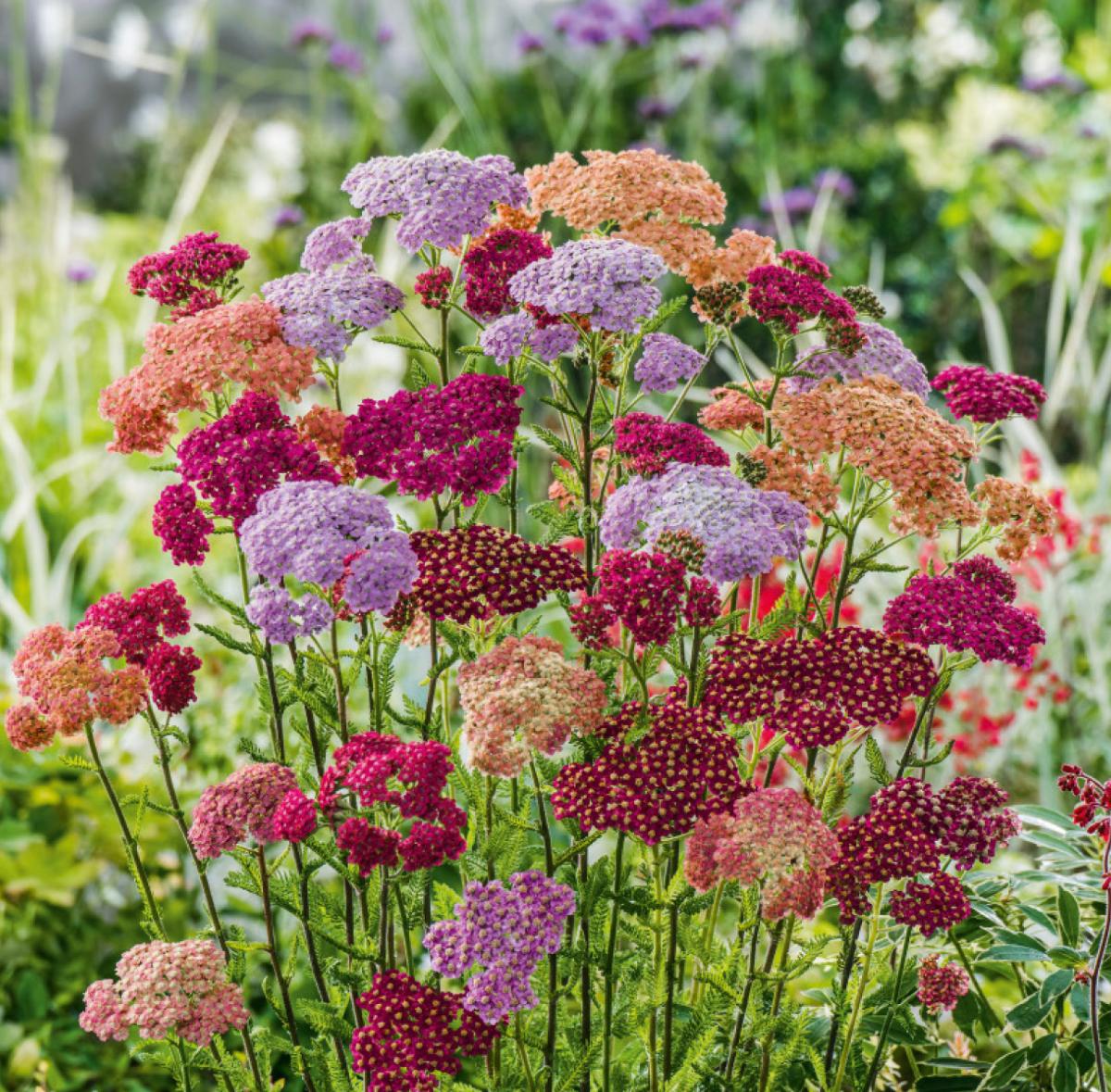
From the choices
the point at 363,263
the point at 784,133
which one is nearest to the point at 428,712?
the point at 363,263

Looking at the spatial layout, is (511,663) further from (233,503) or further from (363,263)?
(363,263)

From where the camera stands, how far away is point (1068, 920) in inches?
74.7

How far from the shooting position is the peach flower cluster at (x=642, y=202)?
1678mm

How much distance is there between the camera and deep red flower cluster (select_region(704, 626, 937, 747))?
56.1 inches

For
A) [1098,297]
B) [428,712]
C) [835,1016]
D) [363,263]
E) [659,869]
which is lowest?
[1098,297]

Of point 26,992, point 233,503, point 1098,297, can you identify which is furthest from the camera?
point 1098,297

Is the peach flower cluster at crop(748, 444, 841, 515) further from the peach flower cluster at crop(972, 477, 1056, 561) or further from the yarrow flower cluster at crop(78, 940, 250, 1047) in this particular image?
the yarrow flower cluster at crop(78, 940, 250, 1047)

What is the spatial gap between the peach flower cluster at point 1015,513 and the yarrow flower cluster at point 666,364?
0.41 metres

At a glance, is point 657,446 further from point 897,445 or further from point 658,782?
point 658,782

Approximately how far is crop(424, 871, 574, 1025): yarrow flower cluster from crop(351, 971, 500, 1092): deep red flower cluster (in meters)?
0.03

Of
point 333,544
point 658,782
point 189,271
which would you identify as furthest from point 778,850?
point 189,271

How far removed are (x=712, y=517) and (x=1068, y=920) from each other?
945 millimetres

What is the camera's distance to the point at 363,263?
172 centimetres

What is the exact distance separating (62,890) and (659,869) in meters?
1.84
